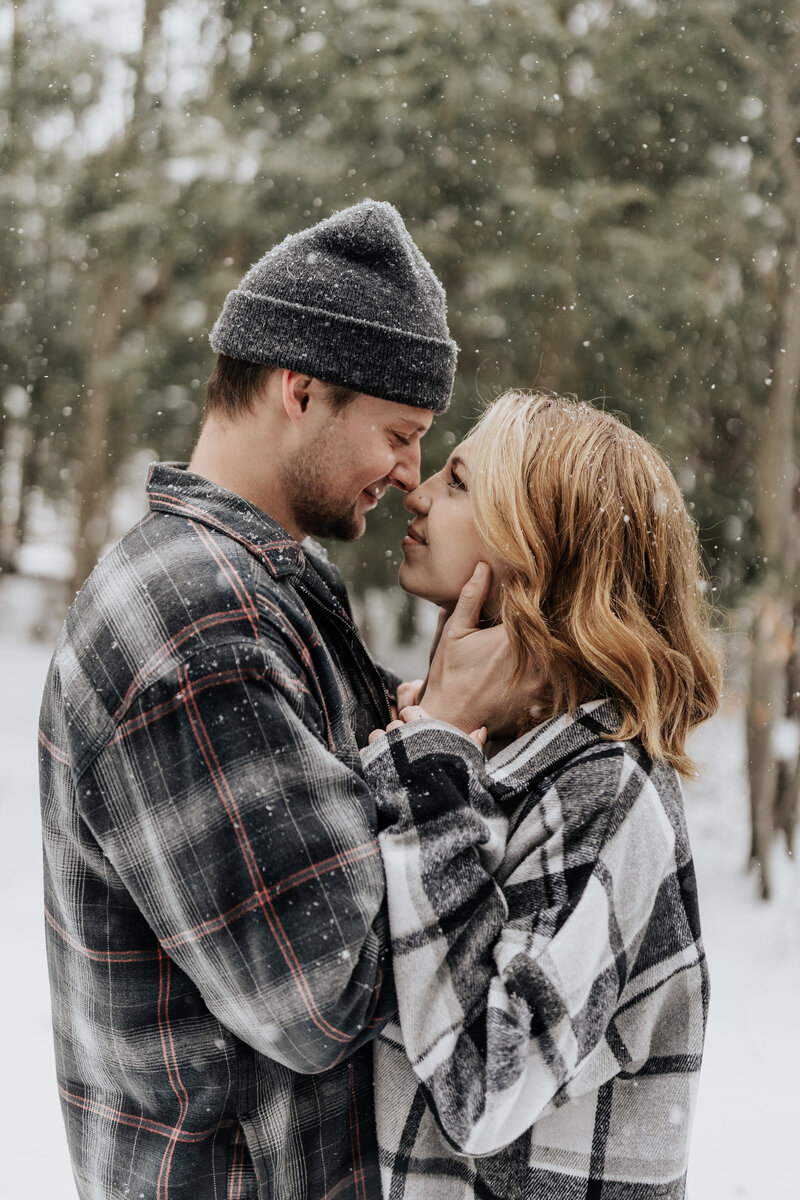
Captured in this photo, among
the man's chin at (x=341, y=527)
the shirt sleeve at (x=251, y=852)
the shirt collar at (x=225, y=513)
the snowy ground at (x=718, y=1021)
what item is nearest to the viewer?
the shirt sleeve at (x=251, y=852)

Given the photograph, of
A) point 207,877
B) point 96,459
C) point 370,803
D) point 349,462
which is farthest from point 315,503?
point 96,459

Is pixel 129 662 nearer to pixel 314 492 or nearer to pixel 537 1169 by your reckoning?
pixel 314 492

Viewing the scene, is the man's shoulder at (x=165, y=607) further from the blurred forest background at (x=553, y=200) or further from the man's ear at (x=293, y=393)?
the blurred forest background at (x=553, y=200)

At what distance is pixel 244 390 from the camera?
150 centimetres

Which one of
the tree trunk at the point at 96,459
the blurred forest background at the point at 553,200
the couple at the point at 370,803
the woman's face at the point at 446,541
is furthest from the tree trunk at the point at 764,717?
the tree trunk at the point at 96,459

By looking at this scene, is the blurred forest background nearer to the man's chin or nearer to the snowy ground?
the snowy ground

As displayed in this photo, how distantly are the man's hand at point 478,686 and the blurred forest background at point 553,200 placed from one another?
2929 millimetres

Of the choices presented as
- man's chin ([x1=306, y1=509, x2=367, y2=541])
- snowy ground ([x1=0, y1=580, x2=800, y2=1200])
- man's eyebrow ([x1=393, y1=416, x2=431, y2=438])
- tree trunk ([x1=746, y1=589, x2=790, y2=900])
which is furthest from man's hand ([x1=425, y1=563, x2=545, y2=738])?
tree trunk ([x1=746, y1=589, x2=790, y2=900])

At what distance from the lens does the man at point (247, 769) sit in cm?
111

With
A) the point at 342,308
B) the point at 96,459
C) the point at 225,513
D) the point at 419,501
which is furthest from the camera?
the point at 96,459

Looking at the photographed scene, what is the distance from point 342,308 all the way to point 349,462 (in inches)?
9.7

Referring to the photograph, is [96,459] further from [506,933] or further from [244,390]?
[506,933]

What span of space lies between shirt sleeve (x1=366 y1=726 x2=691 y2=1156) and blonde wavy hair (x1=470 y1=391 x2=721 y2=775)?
0.66 feet

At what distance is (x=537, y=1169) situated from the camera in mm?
1354
